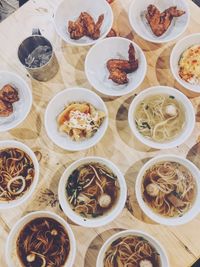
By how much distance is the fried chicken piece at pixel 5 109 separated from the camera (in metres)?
2.60

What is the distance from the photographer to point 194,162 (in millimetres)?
2520

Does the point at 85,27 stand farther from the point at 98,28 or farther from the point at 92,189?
the point at 92,189

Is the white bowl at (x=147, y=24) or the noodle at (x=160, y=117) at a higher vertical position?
the white bowl at (x=147, y=24)

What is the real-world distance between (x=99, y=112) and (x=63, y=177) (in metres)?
0.42

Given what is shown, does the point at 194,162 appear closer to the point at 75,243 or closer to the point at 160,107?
the point at 160,107

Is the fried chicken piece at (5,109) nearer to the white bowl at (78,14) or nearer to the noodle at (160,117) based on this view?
the white bowl at (78,14)

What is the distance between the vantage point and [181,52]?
8.79 feet

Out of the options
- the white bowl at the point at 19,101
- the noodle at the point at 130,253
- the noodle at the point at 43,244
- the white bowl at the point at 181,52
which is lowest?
the noodle at the point at 130,253

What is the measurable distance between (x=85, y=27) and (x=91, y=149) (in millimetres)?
742

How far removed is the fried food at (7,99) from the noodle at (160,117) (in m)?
0.71

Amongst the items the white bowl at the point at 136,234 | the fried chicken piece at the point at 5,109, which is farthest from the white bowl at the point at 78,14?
the white bowl at the point at 136,234

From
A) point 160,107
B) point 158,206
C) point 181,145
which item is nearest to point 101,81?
point 160,107

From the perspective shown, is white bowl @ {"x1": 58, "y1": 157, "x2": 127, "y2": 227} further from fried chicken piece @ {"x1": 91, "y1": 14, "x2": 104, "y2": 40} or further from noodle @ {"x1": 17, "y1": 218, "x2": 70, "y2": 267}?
fried chicken piece @ {"x1": 91, "y1": 14, "x2": 104, "y2": 40}

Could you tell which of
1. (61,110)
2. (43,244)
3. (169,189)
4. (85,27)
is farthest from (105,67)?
(43,244)
